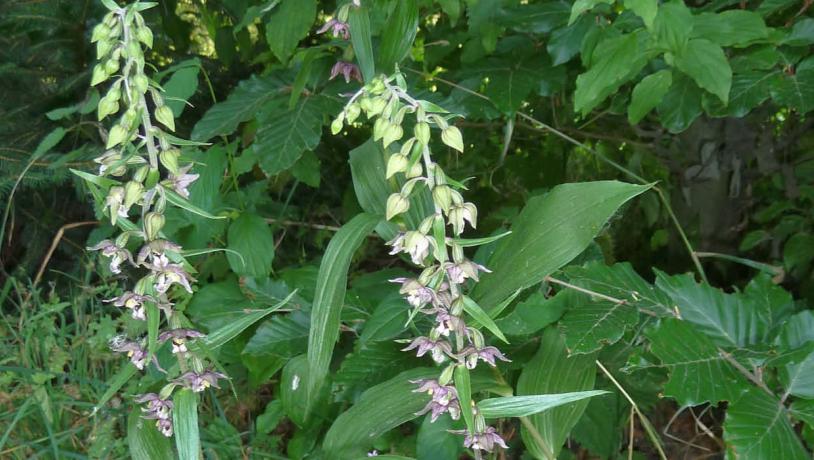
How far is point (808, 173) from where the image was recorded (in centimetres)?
221

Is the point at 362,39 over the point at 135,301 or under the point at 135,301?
over

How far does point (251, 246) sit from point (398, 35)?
0.60 metres

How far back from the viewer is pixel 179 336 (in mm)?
1016

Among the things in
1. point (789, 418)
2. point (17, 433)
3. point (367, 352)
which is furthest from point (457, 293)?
point (17, 433)

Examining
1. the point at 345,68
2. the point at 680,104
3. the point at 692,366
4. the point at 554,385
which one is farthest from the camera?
the point at 680,104

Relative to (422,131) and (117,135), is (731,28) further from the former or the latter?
(117,135)

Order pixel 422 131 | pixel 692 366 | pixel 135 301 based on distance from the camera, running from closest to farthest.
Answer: pixel 422 131 → pixel 135 301 → pixel 692 366

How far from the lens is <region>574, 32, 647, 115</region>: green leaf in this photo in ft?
4.06

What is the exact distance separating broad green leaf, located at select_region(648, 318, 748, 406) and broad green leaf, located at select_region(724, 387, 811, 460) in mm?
26

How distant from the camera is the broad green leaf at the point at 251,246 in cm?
152

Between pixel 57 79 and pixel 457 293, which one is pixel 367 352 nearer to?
pixel 457 293

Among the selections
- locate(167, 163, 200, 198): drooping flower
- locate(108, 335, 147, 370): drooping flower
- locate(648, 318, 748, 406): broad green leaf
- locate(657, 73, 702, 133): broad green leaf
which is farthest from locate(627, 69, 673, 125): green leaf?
locate(108, 335, 147, 370): drooping flower

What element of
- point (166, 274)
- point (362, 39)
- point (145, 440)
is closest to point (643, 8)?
point (362, 39)

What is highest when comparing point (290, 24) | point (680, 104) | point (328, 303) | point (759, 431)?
point (290, 24)
